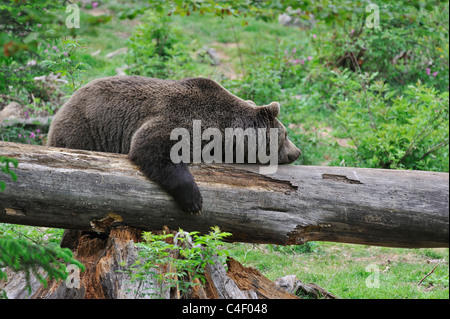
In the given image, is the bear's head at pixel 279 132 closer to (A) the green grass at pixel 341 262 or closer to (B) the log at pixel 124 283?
(A) the green grass at pixel 341 262

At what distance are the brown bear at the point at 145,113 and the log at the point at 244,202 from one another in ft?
2.46

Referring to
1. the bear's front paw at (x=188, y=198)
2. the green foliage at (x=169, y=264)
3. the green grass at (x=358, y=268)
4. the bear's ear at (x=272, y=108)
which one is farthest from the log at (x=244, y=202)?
the green grass at (x=358, y=268)

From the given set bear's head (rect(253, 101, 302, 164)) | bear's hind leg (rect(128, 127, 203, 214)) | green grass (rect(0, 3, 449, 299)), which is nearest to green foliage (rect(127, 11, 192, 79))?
green grass (rect(0, 3, 449, 299))

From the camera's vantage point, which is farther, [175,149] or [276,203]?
[175,149]

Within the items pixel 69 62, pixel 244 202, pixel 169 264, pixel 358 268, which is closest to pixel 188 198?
pixel 244 202

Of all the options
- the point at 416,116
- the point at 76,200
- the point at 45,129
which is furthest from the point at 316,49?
the point at 76,200

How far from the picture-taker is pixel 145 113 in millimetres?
5281

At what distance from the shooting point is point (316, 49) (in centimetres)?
1194

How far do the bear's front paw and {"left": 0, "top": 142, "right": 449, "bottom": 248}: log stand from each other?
91 mm

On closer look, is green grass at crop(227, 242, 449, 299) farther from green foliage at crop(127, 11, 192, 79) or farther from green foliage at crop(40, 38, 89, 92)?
A: green foliage at crop(127, 11, 192, 79)

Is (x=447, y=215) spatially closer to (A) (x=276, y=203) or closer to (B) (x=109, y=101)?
(A) (x=276, y=203)

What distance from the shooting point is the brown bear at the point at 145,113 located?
5.21 m
